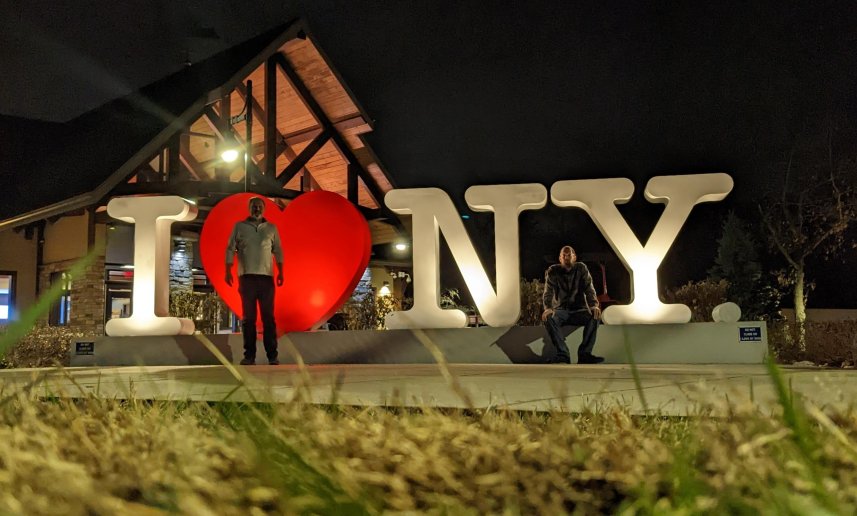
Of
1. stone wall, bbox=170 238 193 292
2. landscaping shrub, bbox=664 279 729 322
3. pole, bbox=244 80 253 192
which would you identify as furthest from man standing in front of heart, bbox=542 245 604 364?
stone wall, bbox=170 238 193 292

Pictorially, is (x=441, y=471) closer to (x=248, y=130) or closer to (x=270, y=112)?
(x=248, y=130)

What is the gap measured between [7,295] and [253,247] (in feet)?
39.8

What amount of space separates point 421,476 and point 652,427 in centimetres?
92

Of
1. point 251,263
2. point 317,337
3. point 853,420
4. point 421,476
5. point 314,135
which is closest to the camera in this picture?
point 421,476

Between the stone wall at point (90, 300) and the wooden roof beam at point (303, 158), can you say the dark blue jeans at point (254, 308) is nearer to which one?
the wooden roof beam at point (303, 158)

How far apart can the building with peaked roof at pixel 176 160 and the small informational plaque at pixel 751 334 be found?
9.30 meters

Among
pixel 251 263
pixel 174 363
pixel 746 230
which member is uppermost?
pixel 746 230

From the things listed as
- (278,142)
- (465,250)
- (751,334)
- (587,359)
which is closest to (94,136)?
(278,142)

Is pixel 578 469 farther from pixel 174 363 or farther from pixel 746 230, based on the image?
pixel 746 230

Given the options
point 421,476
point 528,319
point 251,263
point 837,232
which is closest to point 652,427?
point 421,476

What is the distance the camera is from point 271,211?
9.12 metres

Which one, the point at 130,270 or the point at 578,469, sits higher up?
the point at 130,270

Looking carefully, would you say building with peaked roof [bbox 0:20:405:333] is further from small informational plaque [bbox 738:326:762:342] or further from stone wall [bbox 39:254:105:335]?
small informational plaque [bbox 738:326:762:342]

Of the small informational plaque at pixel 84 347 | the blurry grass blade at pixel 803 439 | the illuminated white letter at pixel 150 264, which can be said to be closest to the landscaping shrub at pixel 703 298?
the illuminated white letter at pixel 150 264
